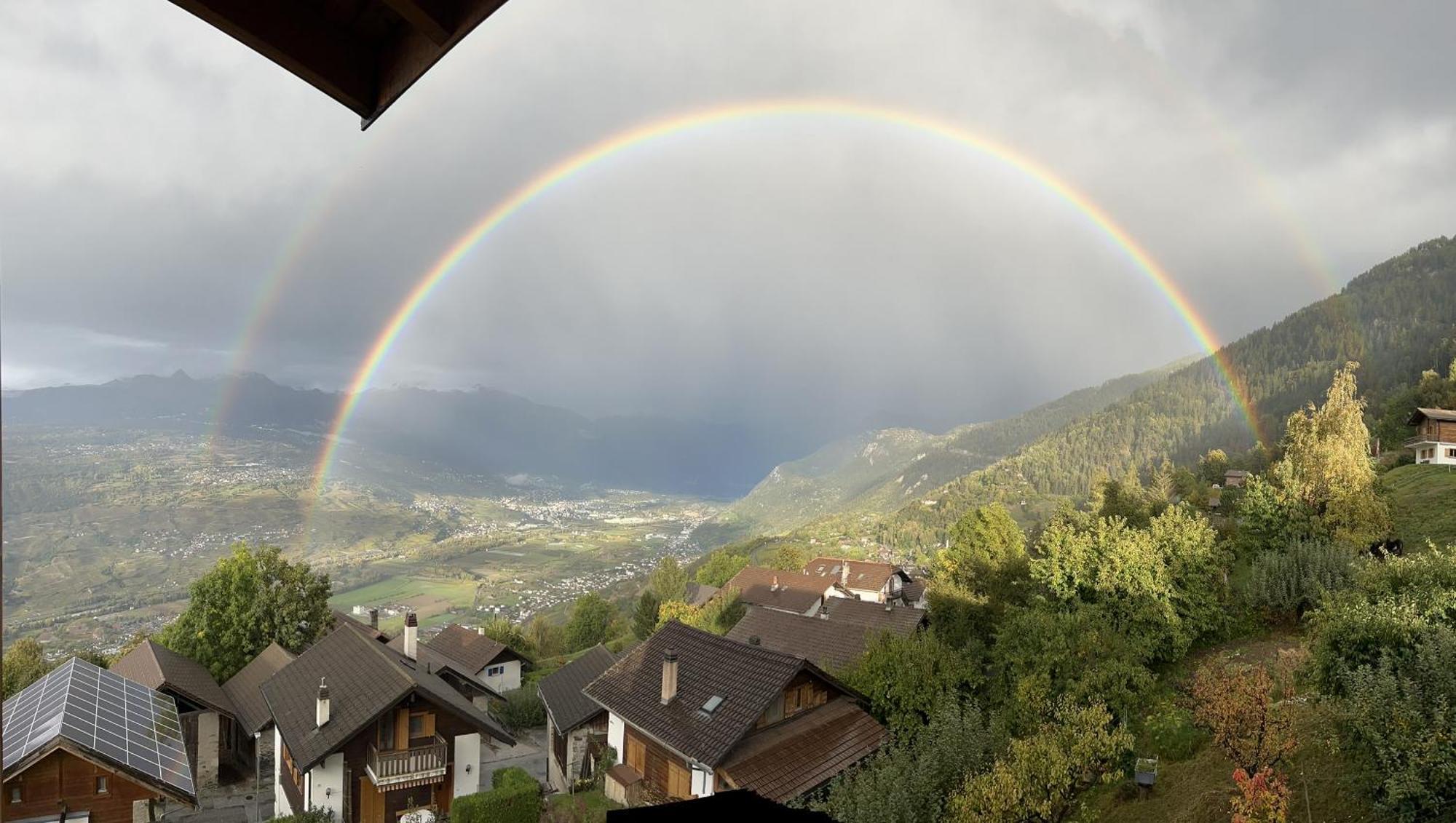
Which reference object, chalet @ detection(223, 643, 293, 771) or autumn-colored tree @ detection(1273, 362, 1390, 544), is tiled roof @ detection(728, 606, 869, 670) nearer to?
autumn-colored tree @ detection(1273, 362, 1390, 544)

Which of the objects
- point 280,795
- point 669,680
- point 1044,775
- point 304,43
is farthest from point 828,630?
point 304,43

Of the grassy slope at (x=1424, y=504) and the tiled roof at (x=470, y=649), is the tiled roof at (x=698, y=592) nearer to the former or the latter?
the tiled roof at (x=470, y=649)

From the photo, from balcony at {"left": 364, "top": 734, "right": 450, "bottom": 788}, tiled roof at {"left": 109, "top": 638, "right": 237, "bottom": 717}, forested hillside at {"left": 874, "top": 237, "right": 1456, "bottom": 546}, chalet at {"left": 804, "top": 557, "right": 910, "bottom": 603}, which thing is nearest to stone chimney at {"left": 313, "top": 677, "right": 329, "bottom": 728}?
balcony at {"left": 364, "top": 734, "right": 450, "bottom": 788}

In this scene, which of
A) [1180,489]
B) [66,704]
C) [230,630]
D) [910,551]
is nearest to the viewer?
[66,704]

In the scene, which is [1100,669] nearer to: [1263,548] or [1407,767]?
[1407,767]

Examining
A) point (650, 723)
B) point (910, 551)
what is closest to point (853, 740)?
point (650, 723)

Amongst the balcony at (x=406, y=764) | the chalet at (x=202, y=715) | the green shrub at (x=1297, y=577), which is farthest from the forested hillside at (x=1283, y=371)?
the chalet at (x=202, y=715)
